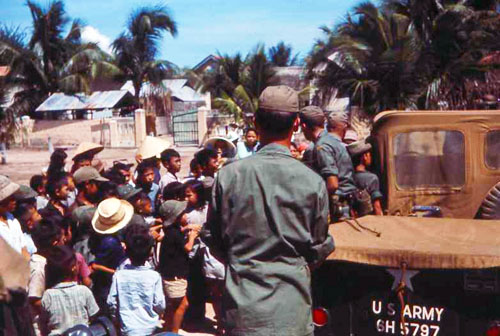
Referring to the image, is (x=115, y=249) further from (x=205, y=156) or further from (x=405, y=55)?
(x=405, y=55)

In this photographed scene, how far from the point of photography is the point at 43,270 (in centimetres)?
457

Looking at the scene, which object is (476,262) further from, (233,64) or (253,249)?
(233,64)

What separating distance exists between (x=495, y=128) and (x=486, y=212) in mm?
756

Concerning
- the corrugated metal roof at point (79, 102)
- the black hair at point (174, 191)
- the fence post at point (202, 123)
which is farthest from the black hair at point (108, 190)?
the corrugated metal roof at point (79, 102)

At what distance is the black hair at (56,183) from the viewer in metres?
6.28

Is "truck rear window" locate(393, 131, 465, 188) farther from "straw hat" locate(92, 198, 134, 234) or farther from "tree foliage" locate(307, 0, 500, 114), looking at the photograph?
"tree foliage" locate(307, 0, 500, 114)

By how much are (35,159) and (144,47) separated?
11.0 metres

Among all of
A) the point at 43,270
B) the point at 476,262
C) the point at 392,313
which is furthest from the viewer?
the point at 43,270

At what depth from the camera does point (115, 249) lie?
16.6ft

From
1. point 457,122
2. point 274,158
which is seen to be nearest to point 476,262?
point 274,158

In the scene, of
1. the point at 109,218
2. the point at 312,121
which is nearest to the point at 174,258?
the point at 109,218

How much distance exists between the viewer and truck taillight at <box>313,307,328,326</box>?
3.65 m

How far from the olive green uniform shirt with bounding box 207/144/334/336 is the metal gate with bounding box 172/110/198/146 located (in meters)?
26.2

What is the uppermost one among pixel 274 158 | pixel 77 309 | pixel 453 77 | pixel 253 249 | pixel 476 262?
pixel 453 77
